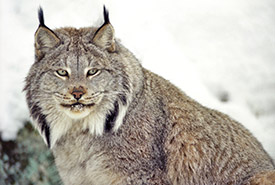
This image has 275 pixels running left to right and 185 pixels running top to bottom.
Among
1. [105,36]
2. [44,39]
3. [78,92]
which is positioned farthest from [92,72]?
[44,39]

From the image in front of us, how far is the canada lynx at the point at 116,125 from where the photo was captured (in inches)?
178

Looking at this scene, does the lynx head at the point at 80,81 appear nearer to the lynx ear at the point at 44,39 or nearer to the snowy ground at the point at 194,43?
the lynx ear at the point at 44,39

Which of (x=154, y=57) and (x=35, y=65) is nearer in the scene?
(x=35, y=65)

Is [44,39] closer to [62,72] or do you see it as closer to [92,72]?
[62,72]

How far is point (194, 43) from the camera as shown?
23.8 feet

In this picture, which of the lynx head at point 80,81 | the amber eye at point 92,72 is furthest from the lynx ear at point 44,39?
the amber eye at point 92,72

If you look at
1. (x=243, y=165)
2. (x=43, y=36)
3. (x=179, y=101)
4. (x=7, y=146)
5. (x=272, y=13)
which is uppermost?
(x=272, y=13)

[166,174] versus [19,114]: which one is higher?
[166,174]

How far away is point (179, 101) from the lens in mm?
5078

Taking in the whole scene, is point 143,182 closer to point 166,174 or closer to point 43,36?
point 166,174

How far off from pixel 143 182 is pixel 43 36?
5.56 ft

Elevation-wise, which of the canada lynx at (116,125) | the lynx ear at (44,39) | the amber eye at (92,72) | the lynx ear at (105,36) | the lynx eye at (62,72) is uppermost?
the lynx ear at (105,36)

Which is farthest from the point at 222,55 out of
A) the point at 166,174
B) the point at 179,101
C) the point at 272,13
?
the point at 166,174

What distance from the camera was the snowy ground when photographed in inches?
266
